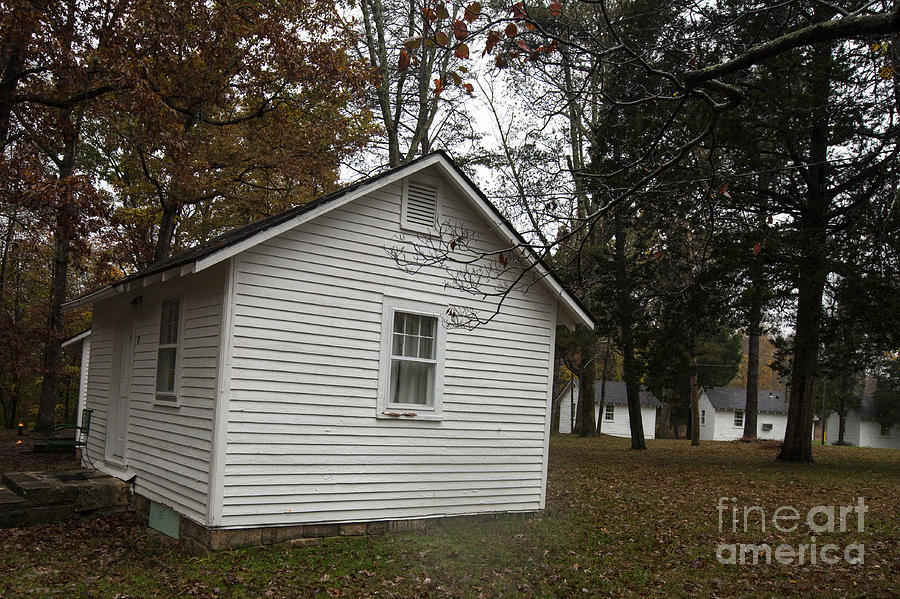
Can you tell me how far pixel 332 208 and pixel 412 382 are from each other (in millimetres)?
2725

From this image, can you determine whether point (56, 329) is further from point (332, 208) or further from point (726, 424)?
point (726, 424)

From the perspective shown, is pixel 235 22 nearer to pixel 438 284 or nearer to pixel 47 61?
pixel 47 61

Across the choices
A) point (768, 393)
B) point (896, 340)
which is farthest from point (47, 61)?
point (768, 393)

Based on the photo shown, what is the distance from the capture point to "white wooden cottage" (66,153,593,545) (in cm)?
874

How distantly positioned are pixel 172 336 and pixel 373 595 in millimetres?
5330

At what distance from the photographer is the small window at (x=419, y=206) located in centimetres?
1025

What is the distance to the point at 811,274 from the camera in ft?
51.1

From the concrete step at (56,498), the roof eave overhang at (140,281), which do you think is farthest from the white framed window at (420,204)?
the concrete step at (56,498)

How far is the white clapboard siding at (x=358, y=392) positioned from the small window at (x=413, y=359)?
254mm

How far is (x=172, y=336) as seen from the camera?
10547mm

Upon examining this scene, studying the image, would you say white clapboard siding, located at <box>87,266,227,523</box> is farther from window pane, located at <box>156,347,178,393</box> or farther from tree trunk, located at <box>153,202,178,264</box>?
tree trunk, located at <box>153,202,178,264</box>

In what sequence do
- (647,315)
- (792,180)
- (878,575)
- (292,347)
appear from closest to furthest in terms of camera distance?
(878,575)
(292,347)
(792,180)
(647,315)

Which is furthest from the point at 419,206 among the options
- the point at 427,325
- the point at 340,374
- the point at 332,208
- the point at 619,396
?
the point at 619,396

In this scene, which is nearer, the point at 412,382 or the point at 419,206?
the point at 412,382
